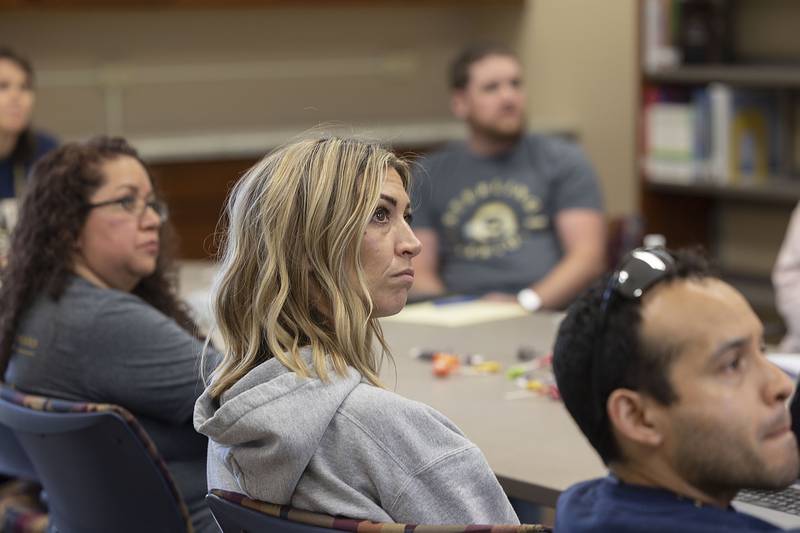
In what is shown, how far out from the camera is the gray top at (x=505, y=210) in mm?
3906

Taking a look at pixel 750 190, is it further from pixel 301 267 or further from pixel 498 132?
pixel 301 267

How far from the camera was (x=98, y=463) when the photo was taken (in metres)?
1.88

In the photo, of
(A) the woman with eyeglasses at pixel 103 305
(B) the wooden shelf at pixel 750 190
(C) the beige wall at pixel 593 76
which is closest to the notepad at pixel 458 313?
(A) the woman with eyeglasses at pixel 103 305

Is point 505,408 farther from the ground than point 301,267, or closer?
closer

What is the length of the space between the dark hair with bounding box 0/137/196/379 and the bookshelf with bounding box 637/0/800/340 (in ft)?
9.86

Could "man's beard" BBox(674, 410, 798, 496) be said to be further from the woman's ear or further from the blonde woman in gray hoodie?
the blonde woman in gray hoodie

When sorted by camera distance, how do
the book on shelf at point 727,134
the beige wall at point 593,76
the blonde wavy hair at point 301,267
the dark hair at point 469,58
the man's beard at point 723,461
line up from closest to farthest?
the man's beard at point 723,461
the blonde wavy hair at point 301,267
the dark hair at point 469,58
the book on shelf at point 727,134
the beige wall at point 593,76

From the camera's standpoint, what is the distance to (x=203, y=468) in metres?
2.14

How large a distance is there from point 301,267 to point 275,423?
0.19m

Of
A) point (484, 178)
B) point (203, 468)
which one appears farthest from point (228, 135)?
point (203, 468)

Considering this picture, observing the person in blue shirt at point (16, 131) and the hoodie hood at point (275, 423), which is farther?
the person in blue shirt at point (16, 131)

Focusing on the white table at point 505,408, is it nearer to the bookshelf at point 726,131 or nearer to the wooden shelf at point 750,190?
the wooden shelf at point 750,190

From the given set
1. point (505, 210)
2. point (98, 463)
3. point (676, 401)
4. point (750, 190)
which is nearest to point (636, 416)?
point (676, 401)

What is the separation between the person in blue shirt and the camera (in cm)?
380
